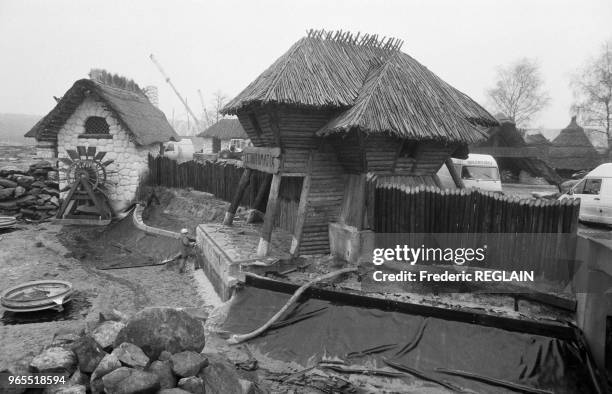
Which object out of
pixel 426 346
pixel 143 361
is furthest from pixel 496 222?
pixel 143 361

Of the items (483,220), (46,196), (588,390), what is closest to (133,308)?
(483,220)

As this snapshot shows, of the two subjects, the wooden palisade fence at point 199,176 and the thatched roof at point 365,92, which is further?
the wooden palisade fence at point 199,176

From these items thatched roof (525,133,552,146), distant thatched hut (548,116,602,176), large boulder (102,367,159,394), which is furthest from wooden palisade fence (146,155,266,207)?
thatched roof (525,133,552,146)

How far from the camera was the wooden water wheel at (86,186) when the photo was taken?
1741 cm

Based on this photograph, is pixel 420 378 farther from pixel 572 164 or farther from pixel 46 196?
pixel 572 164

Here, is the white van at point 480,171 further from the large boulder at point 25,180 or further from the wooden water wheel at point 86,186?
the large boulder at point 25,180

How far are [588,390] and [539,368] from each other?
0.61 meters

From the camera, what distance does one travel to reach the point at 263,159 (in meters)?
10.6

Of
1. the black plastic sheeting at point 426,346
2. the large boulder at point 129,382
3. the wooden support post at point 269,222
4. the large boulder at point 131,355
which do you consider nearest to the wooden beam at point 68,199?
the wooden support post at point 269,222

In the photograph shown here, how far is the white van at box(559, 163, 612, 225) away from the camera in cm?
1299

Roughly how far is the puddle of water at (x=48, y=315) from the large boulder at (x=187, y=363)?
4941 millimetres

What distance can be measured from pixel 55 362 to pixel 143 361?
1193 millimetres

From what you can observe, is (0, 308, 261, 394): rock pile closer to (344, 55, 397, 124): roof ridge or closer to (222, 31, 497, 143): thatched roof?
(222, 31, 497, 143): thatched roof

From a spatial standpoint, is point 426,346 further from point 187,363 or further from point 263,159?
point 263,159
